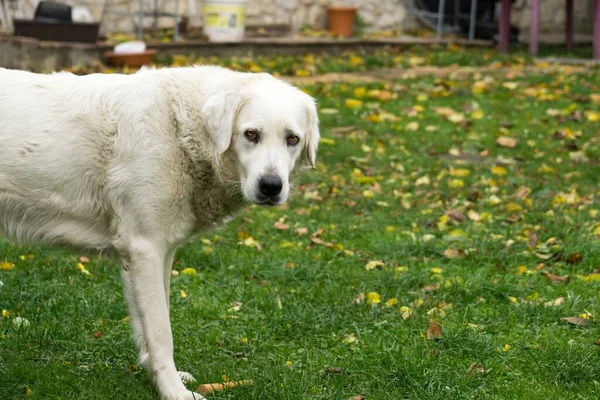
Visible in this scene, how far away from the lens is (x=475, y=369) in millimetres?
4746

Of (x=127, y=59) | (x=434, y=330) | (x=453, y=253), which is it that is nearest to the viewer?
(x=434, y=330)

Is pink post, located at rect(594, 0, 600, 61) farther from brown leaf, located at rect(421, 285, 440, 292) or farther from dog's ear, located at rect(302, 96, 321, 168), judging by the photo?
dog's ear, located at rect(302, 96, 321, 168)

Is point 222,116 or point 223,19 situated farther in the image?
point 223,19


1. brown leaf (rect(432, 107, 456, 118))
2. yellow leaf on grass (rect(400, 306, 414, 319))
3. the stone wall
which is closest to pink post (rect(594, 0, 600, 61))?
the stone wall

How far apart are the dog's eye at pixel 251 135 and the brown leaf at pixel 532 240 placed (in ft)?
9.57

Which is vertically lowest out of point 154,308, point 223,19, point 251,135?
point 154,308

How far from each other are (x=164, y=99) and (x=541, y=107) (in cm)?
767

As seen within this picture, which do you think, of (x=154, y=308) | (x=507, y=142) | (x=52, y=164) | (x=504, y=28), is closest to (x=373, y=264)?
(x=154, y=308)

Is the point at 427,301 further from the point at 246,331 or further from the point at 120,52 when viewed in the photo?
the point at 120,52

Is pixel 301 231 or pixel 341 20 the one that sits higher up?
pixel 341 20

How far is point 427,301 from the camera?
5.69 metres

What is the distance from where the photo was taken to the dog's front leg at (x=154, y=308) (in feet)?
14.6

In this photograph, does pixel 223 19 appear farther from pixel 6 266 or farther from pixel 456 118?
pixel 6 266

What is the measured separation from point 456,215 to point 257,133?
3469 millimetres
